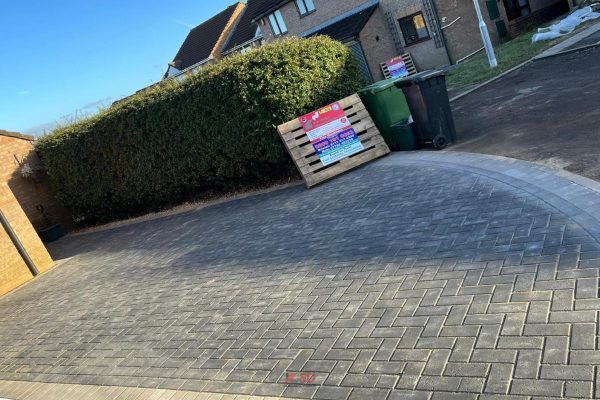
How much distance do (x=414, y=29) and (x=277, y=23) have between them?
9.69 meters

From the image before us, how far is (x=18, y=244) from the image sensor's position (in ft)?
35.7

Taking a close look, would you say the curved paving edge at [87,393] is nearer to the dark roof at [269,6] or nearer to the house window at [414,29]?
the house window at [414,29]

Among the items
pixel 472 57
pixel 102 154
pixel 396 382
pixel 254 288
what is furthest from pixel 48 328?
pixel 472 57

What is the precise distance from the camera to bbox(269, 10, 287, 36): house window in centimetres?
2975

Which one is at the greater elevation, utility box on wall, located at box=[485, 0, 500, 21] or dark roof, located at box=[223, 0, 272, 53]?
dark roof, located at box=[223, 0, 272, 53]

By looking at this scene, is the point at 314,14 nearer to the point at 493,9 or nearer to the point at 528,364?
the point at 493,9

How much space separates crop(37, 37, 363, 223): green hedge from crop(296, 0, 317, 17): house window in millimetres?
17554

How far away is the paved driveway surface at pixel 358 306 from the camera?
3.27 m

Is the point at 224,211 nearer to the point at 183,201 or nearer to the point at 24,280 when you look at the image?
the point at 183,201

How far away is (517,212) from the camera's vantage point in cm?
521

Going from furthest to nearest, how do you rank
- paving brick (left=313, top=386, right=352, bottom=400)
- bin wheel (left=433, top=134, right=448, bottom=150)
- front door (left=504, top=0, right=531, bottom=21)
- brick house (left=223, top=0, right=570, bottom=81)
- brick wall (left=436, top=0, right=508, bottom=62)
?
front door (left=504, top=0, right=531, bottom=21)
brick house (left=223, top=0, right=570, bottom=81)
brick wall (left=436, top=0, right=508, bottom=62)
bin wheel (left=433, top=134, right=448, bottom=150)
paving brick (left=313, top=386, right=352, bottom=400)

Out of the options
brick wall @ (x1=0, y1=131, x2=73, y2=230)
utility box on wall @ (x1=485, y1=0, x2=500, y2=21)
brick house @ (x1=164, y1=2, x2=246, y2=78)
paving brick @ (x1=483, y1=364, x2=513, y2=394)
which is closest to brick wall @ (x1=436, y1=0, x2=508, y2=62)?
utility box on wall @ (x1=485, y1=0, x2=500, y2=21)

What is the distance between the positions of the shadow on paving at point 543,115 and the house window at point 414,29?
1103 cm

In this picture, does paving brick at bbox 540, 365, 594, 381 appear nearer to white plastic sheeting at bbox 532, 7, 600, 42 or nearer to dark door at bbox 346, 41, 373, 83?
white plastic sheeting at bbox 532, 7, 600, 42
